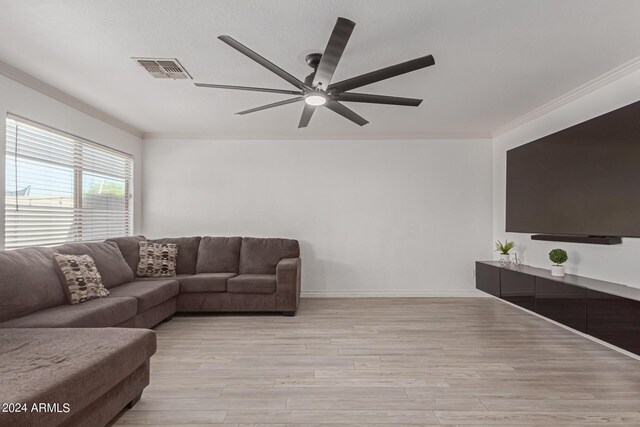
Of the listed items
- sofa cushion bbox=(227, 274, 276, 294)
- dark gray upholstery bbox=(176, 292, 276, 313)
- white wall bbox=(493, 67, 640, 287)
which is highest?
white wall bbox=(493, 67, 640, 287)

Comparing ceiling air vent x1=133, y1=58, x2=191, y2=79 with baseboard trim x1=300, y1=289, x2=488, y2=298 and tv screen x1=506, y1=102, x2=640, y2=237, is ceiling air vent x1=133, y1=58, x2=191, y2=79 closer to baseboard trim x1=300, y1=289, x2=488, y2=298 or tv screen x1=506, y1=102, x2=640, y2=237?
baseboard trim x1=300, y1=289, x2=488, y2=298

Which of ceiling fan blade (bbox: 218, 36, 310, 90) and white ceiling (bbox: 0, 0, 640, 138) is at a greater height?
white ceiling (bbox: 0, 0, 640, 138)

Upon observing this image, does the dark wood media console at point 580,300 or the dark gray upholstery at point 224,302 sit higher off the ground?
the dark wood media console at point 580,300

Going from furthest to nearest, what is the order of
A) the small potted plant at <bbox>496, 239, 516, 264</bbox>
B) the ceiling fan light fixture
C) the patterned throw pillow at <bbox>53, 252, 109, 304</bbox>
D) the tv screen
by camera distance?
the small potted plant at <bbox>496, 239, 516, 264</bbox>, the patterned throw pillow at <bbox>53, 252, 109, 304</bbox>, the tv screen, the ceiling fan light fixture

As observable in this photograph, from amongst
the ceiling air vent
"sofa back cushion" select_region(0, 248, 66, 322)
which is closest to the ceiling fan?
the ceiling air vent

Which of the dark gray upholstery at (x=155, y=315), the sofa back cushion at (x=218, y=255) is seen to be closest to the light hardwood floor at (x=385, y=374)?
the dark gray upholstery at (x=155, y=315)

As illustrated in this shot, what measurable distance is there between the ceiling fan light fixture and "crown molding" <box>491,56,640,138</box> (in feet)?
8.51

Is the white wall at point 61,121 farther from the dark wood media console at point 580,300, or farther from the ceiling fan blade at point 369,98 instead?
the dark wood media console at point 580,300

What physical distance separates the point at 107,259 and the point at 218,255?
1.37 metres

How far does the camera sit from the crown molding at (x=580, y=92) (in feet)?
9.25

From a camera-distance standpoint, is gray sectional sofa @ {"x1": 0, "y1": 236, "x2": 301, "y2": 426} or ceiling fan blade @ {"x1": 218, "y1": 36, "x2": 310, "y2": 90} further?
ceiling fan blade @ {"x1": 218, "y1": 36, "x2": 310, "y2": 90}

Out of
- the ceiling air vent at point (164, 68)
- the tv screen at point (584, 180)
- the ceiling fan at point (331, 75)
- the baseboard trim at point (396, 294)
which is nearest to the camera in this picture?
the ceiling fan at point (331, 75)

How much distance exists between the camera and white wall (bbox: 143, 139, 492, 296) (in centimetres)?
507

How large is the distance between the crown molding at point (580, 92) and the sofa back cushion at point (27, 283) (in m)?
5.17
